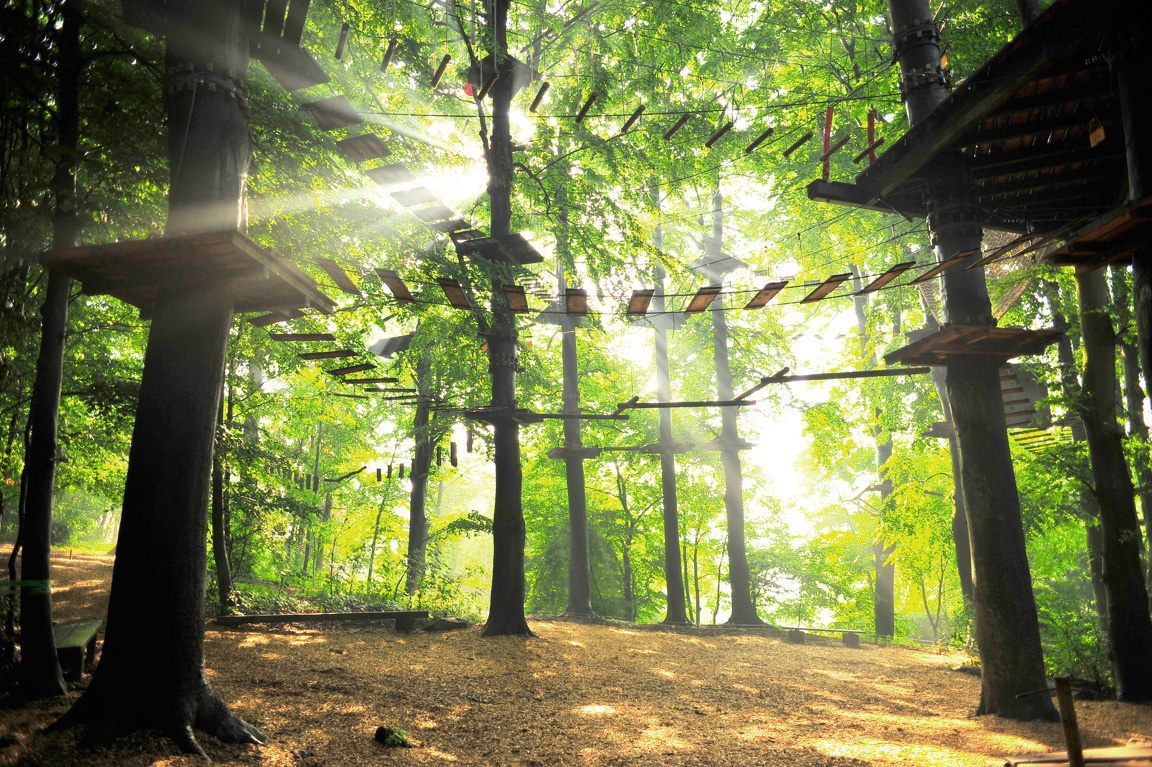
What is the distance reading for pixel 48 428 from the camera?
19.8 ft

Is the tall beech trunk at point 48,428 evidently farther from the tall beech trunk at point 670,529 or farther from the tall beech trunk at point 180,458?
the tall beech trunk at point 670,529

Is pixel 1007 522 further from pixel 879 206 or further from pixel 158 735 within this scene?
pixel 158 735

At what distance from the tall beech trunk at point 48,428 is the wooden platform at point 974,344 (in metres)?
8.58

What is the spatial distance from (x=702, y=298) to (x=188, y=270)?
528 cm

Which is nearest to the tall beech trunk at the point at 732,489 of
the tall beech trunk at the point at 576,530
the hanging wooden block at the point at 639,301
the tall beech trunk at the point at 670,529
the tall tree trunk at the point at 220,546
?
the tall beech trunk at the point at 670,529

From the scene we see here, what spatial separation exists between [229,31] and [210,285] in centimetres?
263

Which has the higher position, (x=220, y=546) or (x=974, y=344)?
(x=974, y=344)

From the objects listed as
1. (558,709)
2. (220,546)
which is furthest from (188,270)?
(220,546)

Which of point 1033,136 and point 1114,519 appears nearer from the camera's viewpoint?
point 1033,136

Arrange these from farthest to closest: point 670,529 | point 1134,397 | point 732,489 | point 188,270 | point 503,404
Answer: point 732,489 < point 670,529 < point 503,404 < point 1134,397 < point 188,270

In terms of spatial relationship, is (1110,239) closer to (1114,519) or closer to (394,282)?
(1114,519)

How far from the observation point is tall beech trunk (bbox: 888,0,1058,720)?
265 inches

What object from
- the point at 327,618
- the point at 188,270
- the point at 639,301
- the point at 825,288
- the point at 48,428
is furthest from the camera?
the point at 327,618

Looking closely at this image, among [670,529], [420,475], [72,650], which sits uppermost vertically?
[420,475]
